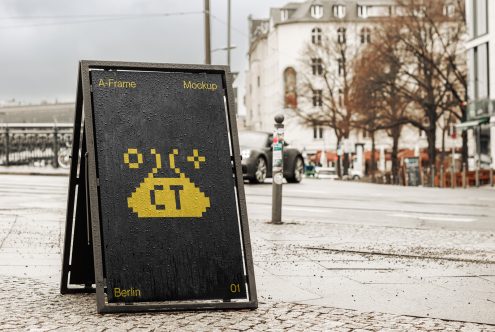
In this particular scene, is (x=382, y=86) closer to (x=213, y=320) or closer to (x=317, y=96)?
(x=317, y=96)

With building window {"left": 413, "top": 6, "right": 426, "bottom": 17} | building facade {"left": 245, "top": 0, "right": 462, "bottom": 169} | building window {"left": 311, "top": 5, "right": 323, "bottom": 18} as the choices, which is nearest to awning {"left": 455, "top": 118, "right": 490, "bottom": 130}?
building window {"left": 413, "top": 6, "right": 426, "bottom": 17}

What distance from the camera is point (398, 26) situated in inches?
2076

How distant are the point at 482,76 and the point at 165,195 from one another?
142 ft

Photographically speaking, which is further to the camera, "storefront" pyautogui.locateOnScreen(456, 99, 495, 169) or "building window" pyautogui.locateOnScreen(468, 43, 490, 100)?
"building window" pyautogui.locateOnScreen(468, 43, 490, 100)

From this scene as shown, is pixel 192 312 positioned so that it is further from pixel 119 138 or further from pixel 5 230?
pixel 5 230

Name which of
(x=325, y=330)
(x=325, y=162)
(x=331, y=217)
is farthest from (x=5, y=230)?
(x=325, y=162)

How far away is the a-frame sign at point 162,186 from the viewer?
5773 mm

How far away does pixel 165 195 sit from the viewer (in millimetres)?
6004

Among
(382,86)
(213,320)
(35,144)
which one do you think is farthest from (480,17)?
(213,320)

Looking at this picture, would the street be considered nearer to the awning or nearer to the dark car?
the dark car

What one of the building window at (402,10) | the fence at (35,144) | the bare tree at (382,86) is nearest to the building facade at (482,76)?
the building window at (402,10)

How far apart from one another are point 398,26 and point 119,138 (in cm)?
4820

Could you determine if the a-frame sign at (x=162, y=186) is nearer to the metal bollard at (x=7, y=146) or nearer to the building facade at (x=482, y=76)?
the metal bollard at (x=7, y=146)

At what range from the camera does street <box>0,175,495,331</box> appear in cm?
575
